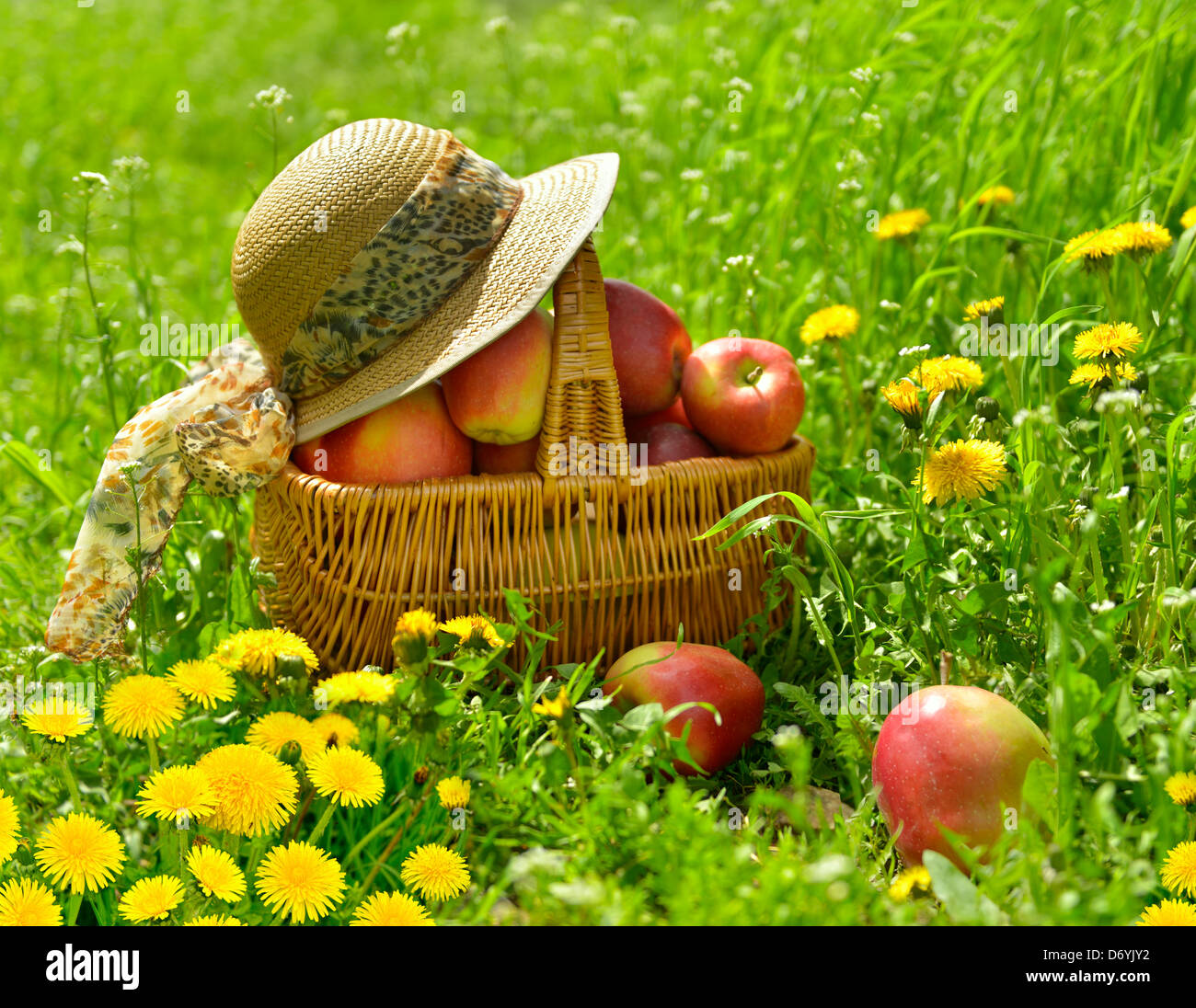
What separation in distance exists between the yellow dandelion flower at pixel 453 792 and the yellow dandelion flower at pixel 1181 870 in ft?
2.77

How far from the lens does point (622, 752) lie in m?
1.48

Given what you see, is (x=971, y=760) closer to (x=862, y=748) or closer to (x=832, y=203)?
(x=862, y=748)

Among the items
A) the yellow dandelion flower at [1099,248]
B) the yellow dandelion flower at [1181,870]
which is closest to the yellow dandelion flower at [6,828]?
the yellow dandelion flower at [1181,870]

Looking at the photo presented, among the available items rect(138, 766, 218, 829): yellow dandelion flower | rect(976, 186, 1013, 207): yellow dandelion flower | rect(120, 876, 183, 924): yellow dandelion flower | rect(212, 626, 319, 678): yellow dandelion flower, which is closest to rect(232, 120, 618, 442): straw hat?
rect(212, 626, 319, 678): yellow dandelion flower

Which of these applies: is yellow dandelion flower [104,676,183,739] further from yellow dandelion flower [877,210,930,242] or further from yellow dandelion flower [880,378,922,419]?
yellow dandelion flower [877,210,930,242]

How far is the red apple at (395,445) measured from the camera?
6.00ft

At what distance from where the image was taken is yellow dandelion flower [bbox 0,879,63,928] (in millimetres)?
1223

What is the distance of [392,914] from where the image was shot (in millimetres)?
1253

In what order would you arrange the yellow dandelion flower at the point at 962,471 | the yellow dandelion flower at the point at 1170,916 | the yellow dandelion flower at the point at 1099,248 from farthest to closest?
the yellow dandelion flower at the point at 1099,248
the yellow dandelion flower at the point at 962,471
the yellow dandelion flower at the point at 1170,916

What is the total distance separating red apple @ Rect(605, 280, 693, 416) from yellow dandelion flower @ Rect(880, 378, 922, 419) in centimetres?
59

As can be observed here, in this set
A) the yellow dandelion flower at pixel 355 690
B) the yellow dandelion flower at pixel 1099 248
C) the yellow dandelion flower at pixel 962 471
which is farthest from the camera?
the yellow dandelion flower at pixel 1099 248

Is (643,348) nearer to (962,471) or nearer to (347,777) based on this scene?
(962,471)

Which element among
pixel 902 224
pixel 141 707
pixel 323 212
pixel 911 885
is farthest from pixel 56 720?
pixel 902 224

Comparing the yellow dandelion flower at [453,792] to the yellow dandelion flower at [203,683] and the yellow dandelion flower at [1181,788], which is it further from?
the yellow dandelion flower at [1181,788]
